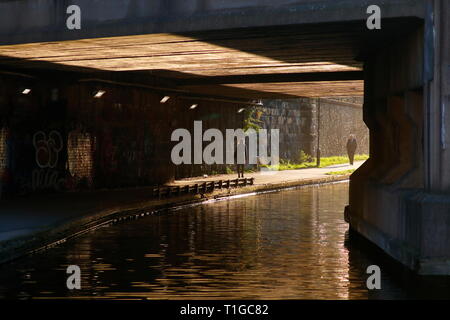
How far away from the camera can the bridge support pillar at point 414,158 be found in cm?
1272

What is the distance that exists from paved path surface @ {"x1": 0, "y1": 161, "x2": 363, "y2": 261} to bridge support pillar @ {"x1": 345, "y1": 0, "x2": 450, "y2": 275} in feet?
19.4

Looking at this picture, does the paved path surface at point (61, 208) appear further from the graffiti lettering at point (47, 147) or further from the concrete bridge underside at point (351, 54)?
the concrete bridge underside at point (351, 54)

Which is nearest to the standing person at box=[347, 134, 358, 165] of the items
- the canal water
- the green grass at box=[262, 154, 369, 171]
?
the green grass at box=[262, 154, 369, 171]

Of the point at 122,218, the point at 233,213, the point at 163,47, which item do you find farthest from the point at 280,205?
the point at 163,47

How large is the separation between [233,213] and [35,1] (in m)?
7.69

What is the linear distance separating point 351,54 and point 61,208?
7.70 m

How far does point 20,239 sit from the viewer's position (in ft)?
48.5

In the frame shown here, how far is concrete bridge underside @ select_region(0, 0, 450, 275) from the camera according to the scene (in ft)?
43.5

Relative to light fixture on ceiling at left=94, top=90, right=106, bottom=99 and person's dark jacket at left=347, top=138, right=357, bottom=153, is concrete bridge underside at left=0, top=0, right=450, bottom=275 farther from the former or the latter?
person's dark jacket at left=347, top=138, right=357, bottom=153

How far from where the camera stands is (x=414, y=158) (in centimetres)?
1544

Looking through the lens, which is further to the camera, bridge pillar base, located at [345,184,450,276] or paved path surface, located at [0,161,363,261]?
paved path surface, located at [0,161,363,261]

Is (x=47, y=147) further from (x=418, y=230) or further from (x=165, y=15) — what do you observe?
(x=418, y=230)
